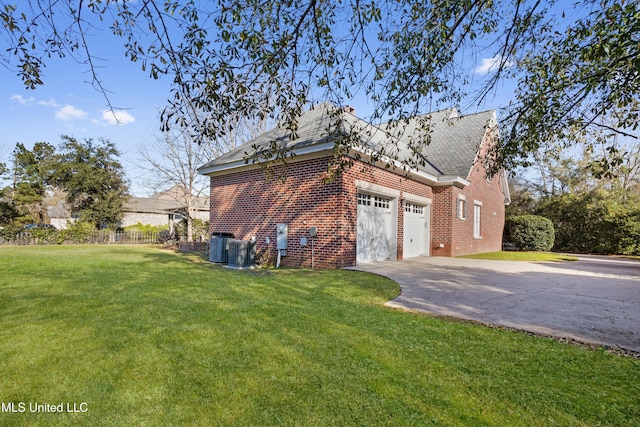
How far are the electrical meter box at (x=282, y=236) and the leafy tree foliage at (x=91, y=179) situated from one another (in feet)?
73.8

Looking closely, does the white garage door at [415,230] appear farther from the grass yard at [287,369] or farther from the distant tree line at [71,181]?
the distant tree line at [71,181]

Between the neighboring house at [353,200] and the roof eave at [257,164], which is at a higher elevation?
the roof eave at [257,164]

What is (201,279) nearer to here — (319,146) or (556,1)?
(319,146)

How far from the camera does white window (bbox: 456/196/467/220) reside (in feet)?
48.9

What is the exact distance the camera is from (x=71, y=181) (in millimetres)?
26156

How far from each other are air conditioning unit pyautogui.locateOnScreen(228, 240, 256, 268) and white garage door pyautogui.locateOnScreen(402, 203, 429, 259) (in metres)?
5.80

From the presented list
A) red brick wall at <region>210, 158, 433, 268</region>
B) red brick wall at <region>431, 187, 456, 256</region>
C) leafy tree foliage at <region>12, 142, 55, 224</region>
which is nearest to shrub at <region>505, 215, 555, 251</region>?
red brick wall at <region>431, 187, 456, 256</region>

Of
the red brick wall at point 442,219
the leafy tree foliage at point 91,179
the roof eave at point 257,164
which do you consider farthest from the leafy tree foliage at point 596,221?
the leafy tree foliage at point 91,179

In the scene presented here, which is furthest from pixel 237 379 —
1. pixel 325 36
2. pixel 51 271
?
pixel 51 271

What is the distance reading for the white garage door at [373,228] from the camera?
1059 cm

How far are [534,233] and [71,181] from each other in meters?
33.5

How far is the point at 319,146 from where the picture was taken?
942cm

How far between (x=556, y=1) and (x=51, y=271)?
11.5 m

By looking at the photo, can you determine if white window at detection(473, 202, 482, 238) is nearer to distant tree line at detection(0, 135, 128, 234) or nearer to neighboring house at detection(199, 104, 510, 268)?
neighboring house at detection(199, 104, 510, 268)
